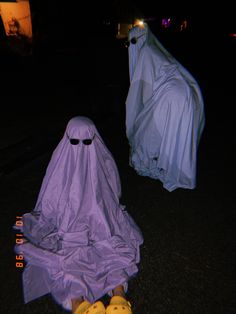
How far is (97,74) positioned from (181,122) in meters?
5.10

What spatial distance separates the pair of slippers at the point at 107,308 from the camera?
2.34 meters

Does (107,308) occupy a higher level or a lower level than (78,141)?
lower

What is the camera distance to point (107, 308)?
7.80 ft

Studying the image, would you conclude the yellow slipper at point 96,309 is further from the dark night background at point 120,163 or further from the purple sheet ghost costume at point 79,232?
the dark night background at point 120,163

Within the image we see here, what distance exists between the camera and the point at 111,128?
784cm

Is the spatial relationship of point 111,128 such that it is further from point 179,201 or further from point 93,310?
point 93,310

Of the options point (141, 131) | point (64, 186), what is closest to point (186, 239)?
point (64, 186)

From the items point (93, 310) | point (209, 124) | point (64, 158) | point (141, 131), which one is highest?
point (64, 158)

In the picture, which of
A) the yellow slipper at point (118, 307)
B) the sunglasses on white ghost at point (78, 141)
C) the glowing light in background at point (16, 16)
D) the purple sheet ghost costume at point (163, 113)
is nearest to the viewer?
the yellow slipper at point (118, 307)

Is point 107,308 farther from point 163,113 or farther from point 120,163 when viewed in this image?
point 120,163

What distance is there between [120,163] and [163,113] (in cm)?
156

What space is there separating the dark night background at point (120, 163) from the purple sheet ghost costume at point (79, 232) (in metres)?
0.22
